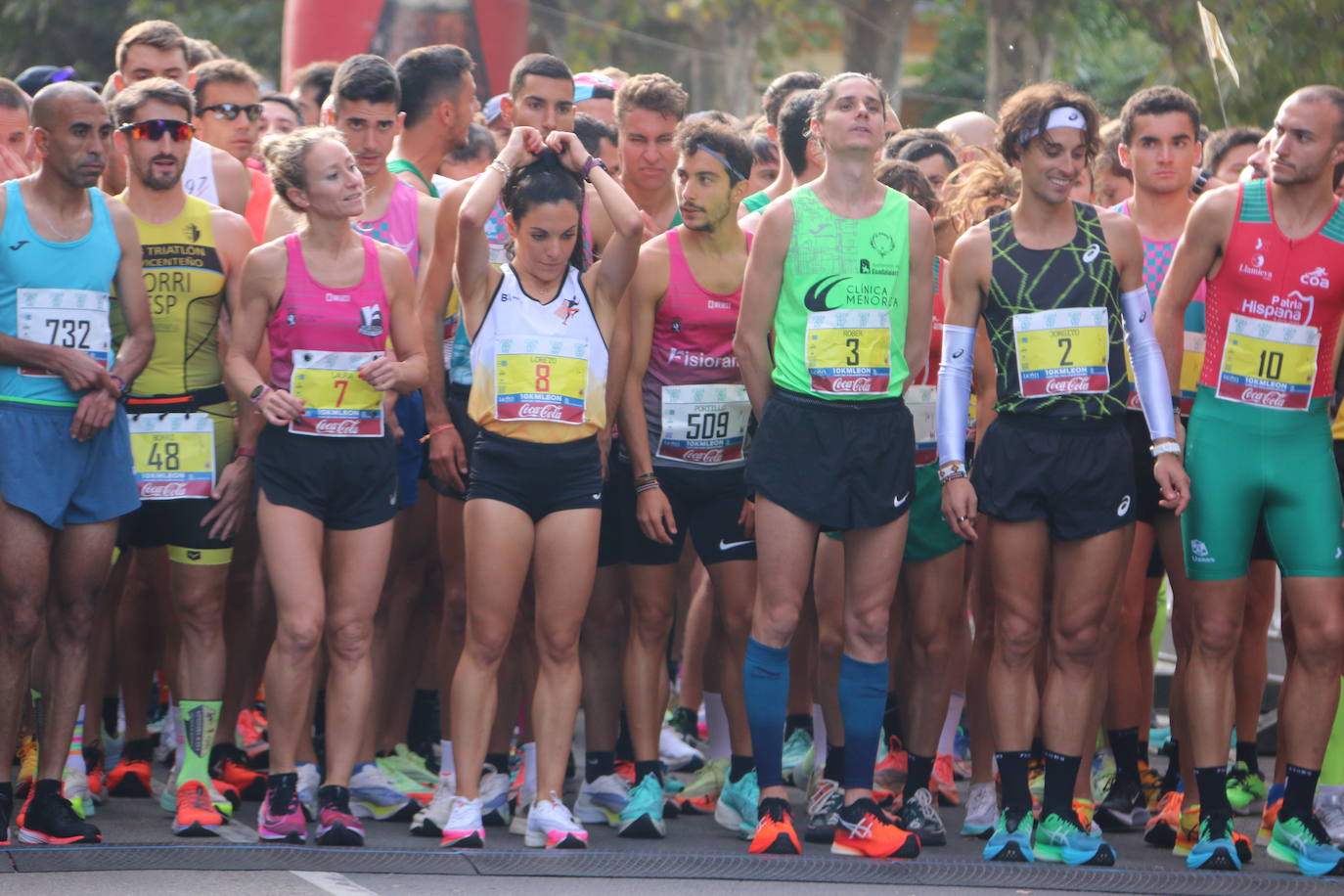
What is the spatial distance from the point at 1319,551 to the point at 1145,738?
4.13 feet

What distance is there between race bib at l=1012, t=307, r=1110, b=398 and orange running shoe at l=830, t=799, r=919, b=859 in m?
1.37

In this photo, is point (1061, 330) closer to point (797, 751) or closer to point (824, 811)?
point (824, 811)

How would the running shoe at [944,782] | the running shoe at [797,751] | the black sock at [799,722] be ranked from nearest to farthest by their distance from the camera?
the running shoe at [944,782] < the running shoe at [797,751] < the black sock at [799,722]

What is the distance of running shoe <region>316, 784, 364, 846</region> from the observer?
5984 millimetres

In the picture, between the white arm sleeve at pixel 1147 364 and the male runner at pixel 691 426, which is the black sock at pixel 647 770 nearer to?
the male runner at pixel 691 426

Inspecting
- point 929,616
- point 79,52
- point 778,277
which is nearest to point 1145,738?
point 929,616

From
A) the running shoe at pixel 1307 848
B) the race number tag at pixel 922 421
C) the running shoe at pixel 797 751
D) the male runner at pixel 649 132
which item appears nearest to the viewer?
the running shoe at pixel 1307 848

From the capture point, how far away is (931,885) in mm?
5750

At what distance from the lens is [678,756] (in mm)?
7645

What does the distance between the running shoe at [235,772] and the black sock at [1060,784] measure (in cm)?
261

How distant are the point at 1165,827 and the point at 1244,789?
638 millimetres

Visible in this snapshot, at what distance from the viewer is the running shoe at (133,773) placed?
22.1 ft

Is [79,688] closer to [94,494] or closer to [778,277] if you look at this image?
[94,494]

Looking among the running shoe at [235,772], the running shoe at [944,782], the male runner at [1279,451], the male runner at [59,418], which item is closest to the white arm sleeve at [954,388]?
the male runner at [1279,451]
